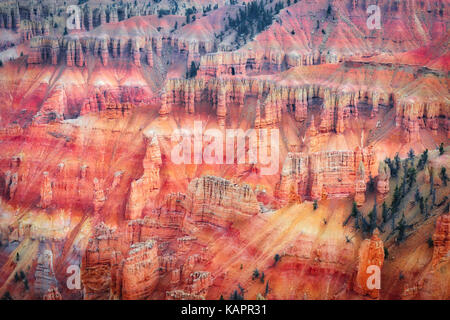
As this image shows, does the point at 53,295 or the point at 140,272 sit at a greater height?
the point at 140,272

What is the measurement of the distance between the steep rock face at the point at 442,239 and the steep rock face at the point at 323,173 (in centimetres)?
1352

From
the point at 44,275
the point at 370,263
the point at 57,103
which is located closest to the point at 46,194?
the point at 44,275

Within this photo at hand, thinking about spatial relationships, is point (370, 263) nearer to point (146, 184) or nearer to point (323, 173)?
point (323, 173)

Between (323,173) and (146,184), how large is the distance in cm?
1806

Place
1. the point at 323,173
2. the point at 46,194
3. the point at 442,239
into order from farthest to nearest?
the point at 46,194
the point at 323,173
the point at 442,239

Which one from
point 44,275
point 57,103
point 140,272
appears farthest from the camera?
point 57,103

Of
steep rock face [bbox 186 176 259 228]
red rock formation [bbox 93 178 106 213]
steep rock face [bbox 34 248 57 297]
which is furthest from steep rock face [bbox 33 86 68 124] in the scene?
steep rock face [bbox 186 176 259 228]

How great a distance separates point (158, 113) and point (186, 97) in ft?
11.5

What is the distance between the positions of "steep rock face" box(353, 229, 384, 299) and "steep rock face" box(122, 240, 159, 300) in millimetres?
13457

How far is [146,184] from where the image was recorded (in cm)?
6469

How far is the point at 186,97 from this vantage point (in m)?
74.9

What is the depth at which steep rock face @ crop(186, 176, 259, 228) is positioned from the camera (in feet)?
162

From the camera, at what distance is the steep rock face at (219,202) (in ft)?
162
